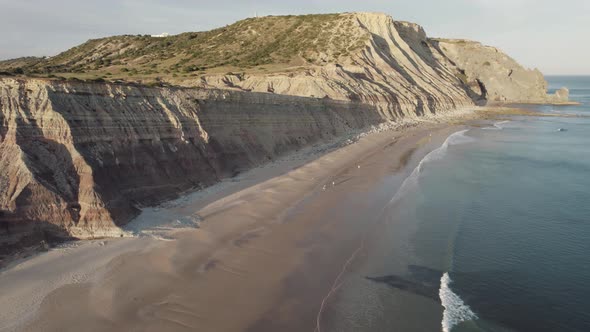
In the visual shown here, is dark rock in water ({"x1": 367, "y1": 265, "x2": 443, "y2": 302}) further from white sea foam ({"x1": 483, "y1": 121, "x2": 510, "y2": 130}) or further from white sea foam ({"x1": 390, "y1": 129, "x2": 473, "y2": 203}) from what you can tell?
white sea foam ({"x1": 483, "y1": 121, "x2": 510, "y2": 130})

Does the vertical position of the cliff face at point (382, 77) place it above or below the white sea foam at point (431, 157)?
above

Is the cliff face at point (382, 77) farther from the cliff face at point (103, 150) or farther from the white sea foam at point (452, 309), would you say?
the white sea foam at point (452, 309)

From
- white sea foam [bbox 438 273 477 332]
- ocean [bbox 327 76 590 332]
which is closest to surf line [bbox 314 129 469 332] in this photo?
ocean [bbox 327 76 590 332]

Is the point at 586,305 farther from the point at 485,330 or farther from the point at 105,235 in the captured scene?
the point at 105,235

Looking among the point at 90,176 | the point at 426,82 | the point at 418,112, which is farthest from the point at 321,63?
the point at 90,176

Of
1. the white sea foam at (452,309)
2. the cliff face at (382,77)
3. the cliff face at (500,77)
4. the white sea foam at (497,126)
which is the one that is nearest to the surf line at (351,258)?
the white sea foam at (452,309)
